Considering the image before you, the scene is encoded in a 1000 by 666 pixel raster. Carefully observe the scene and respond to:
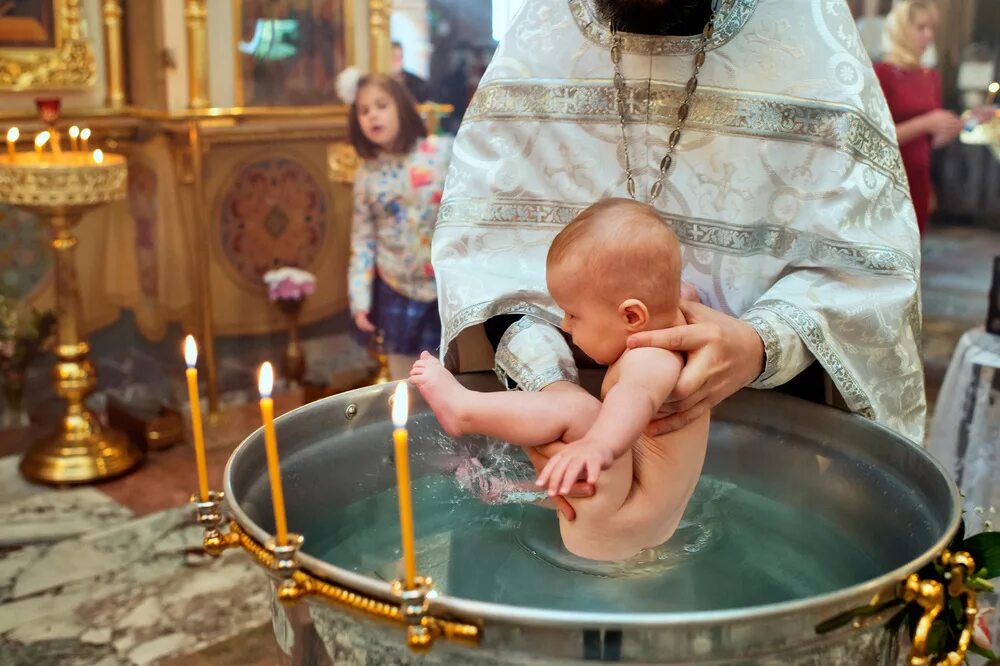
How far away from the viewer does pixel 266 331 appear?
14.2 feet

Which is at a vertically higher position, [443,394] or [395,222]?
[443,394]

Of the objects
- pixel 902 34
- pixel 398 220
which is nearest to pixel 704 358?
Answer: pixel 398 220

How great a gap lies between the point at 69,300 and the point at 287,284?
Answer: 0.85m

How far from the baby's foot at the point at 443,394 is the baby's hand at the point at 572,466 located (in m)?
0.19

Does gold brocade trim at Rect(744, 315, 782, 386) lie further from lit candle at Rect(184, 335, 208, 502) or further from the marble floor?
the marble floor

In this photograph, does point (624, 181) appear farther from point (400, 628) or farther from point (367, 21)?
point (367, 21)

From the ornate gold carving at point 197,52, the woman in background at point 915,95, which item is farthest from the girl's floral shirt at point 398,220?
the woman in background at point 915,95

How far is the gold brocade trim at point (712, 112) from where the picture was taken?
1.39 metres

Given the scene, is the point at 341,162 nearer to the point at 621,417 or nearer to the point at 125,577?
the point at 125,577

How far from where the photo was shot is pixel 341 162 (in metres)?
4.22

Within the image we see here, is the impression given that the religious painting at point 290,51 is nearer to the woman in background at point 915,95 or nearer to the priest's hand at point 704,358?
the woman in background at point 915,95

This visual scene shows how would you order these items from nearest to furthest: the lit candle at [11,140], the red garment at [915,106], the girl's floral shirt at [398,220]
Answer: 1. the lit candle at [11,140]
2. the girl's floral shirt at [398,220]
3. the red garment at [915,106]

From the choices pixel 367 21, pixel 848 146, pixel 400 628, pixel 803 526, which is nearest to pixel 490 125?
pixel 848 146

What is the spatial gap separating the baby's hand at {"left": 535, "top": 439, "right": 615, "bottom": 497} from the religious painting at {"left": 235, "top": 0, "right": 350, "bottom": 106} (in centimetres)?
333
